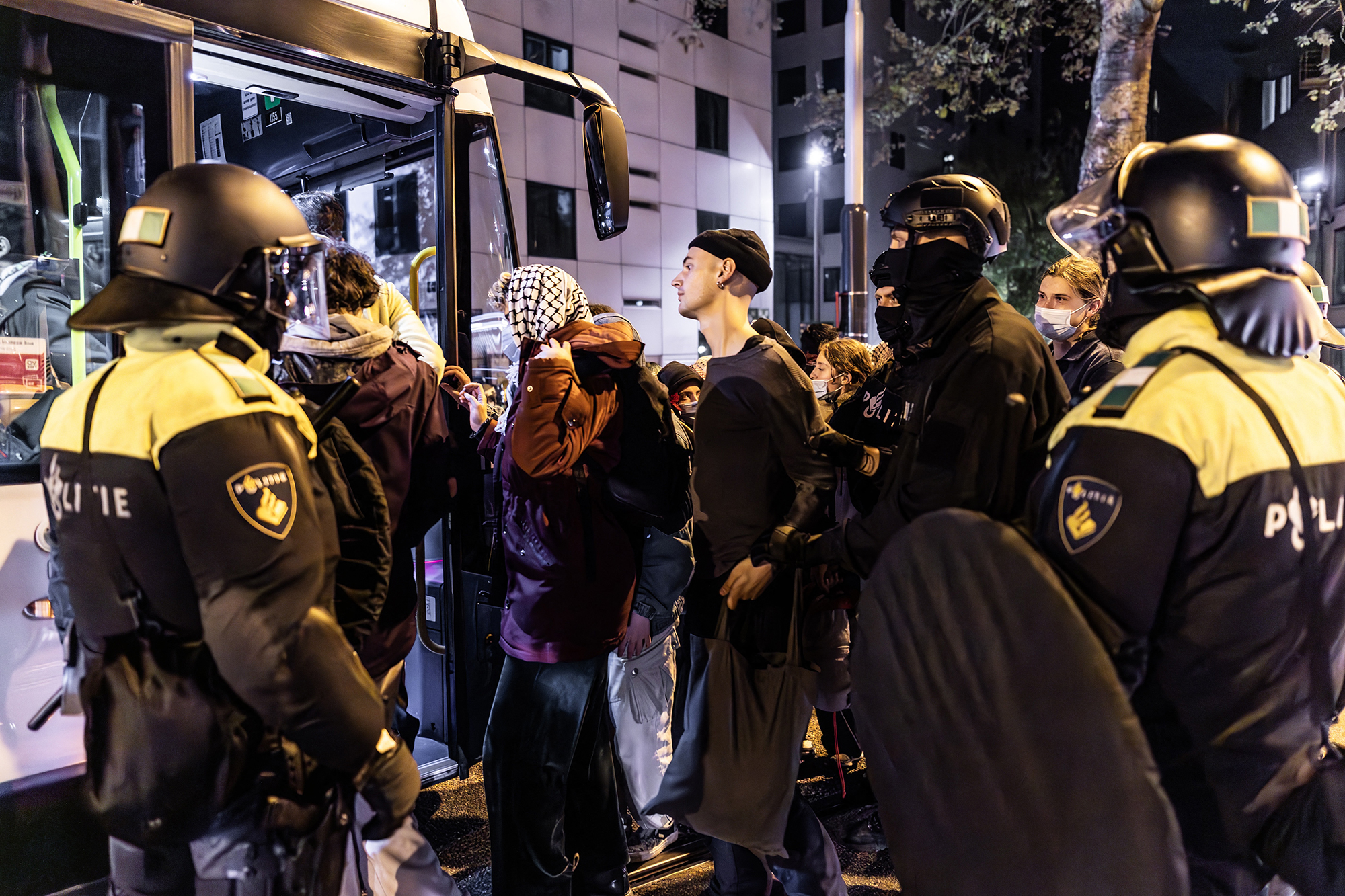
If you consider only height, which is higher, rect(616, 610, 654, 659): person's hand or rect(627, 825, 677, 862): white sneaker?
Answer: rect(616, 610, 654, 659): person's hand

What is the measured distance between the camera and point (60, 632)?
191cm

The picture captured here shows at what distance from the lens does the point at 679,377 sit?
4.25 meters

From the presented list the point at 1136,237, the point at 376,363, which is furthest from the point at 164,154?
the point at 1136,237

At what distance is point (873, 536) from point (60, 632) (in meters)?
1.87

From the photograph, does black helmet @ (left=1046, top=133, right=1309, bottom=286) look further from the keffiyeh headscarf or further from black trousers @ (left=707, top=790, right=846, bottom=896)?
black trousers @ (left=707, top=790, right=846, bottom=896)

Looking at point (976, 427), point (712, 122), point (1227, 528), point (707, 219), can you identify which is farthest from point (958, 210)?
point (712, 122)

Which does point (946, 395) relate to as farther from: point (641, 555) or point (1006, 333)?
point (641, 555)

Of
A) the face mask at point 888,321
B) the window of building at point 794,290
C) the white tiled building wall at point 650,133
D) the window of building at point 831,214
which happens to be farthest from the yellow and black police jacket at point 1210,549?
the window of building at point 794,290

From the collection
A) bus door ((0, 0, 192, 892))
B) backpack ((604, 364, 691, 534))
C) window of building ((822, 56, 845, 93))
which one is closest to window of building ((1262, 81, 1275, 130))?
window of building ((822, 56, 845, 93))

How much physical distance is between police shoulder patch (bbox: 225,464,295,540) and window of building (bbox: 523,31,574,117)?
1570 cm

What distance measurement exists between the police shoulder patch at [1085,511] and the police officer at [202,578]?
52.3 inches

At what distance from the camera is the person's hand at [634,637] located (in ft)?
9.84

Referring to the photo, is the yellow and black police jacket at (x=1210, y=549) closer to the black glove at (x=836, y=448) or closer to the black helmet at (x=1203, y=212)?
the black helmet at (x=1203, y=212)

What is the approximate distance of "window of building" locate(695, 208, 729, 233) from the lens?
20.0m
